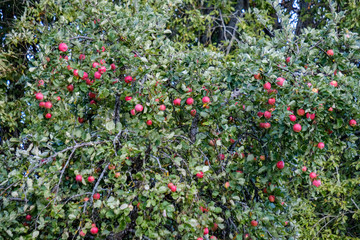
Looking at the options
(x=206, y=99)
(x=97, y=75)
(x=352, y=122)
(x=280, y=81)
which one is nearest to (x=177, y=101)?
(x=206, y=99)

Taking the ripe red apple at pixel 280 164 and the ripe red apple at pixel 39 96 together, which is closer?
the ripe red apple at pixel 39 96

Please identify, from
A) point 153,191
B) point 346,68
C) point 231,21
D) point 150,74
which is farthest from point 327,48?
point 231,21

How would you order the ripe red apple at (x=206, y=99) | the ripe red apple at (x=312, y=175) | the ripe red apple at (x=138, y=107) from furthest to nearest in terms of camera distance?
the ripe red apple at (x=312, y=175) → the ripe red apple at (x=206, y=99) → the ripe red apple at (x=138, y=107)

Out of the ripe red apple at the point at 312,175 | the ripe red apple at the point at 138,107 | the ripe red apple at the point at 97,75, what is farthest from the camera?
the ripe red apple at the point at 312,175

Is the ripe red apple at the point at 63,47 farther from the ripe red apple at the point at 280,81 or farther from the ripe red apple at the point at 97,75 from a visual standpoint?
the ripe red apple at the point at 280,81

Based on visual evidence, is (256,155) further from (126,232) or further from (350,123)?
(126,232)

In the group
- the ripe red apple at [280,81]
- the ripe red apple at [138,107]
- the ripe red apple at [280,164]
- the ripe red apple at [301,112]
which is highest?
the ripe red apple at [280,81]

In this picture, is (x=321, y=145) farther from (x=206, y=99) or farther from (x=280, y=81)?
(x=206, y=99)

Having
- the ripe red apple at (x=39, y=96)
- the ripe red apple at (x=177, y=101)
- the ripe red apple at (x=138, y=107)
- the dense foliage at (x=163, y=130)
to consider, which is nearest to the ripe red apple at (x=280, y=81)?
the dense foliage at (x=163, y=130)

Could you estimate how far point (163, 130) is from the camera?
2512 millimetres

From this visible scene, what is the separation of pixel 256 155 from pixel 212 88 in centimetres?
53

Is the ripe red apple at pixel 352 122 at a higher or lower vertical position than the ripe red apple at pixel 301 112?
lower

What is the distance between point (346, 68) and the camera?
2.77m

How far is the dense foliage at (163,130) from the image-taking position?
2.34m
